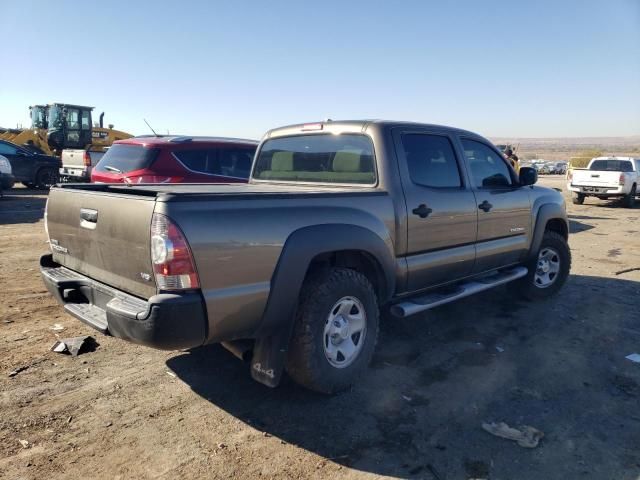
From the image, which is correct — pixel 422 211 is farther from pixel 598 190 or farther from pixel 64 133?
pixel 64 133

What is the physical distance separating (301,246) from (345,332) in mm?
829

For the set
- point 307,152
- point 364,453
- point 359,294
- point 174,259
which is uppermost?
point 307,152

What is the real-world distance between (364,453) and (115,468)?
4.44ft

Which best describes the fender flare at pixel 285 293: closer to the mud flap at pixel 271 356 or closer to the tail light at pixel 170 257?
the mud flap at pixel 271 356

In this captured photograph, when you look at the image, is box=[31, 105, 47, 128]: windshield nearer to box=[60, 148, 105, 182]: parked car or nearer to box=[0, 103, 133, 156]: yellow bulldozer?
box=[0, 103, 133, 156]: yellow bulldozer

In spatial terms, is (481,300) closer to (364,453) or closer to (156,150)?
(364,453)

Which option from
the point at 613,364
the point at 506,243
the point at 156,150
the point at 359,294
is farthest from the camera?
the point at 156,150

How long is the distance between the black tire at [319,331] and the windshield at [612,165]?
1754 cm

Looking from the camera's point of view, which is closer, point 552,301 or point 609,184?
point 552,301

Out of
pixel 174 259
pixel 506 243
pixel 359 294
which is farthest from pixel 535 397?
pixel 174 259

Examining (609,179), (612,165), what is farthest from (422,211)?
(612,165)

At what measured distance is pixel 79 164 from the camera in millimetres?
15852

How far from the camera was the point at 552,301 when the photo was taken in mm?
5914

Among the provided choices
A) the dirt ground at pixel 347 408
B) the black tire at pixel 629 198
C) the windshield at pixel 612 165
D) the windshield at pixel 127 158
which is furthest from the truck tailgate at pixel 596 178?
the windshield at pixel 127 158
